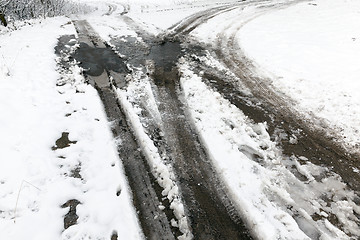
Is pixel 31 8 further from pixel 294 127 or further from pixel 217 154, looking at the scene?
pixel 294 127

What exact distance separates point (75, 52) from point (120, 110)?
391cm

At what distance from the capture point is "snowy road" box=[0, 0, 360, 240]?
110 inches

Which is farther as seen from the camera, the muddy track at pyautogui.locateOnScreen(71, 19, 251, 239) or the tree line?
the tree line

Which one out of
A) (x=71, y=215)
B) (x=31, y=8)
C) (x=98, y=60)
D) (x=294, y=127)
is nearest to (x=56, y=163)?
(x=71, y=215)

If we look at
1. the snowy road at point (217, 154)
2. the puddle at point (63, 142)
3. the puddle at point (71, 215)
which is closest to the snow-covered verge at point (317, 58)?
the snowy road at point (217, 154)

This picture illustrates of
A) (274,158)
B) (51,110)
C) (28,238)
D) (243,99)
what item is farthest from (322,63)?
(28,238)

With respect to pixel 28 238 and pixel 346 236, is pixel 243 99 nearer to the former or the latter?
pixel 346 236

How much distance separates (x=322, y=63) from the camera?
6.40 metres

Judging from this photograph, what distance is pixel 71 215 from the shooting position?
115 inches

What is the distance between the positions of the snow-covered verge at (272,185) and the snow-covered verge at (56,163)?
153 cm

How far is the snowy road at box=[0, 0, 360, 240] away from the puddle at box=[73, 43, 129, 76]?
0.03 metres

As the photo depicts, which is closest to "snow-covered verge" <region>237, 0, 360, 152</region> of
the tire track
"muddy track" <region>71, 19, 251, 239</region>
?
"muddy track" <region>71, 19, 251, 239</region>

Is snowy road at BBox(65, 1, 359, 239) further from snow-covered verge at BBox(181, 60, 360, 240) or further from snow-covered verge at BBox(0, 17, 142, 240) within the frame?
snow-covered verge at BBox(0, 17, 142, 240)

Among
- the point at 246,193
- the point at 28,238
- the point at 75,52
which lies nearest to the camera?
the point at 28,238
